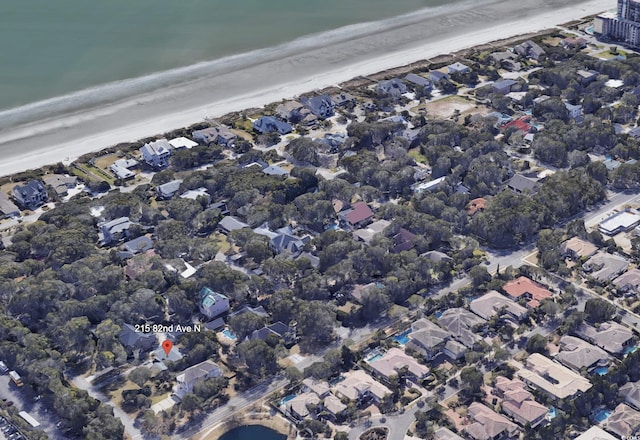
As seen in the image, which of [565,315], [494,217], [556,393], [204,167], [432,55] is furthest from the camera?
[432,55]

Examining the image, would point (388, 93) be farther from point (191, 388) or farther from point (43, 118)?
point (191, 388)

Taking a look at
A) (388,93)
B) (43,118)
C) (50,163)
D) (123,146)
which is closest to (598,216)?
(388,93)

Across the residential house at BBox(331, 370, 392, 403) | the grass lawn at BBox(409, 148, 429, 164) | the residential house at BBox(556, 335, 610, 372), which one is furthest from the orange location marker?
the grass lawn at BBox(409, 148, 429, 164)

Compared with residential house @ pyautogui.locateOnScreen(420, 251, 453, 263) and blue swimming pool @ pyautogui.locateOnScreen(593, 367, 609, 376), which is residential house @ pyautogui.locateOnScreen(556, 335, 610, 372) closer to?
blue swimming pool @ pyautogui.locateOnScreen(593, 367, 609, 376)

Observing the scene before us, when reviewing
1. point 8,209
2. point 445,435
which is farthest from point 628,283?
point 8,209

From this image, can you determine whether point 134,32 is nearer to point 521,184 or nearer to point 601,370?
point 521,184

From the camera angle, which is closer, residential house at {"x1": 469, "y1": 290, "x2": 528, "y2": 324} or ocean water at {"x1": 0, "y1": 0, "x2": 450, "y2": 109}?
residential house at {"x1": 469, "y1": 290, "x2": 528, "y2": 324}
